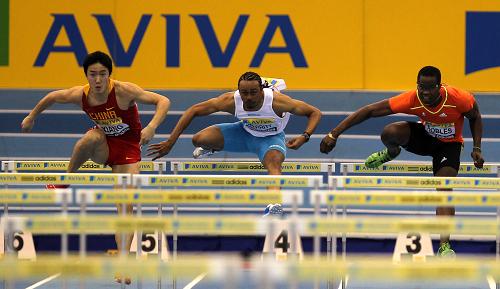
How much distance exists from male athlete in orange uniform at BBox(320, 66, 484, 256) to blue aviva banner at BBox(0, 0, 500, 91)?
209cm

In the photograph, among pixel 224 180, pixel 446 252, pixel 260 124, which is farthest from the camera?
pixel 260 124

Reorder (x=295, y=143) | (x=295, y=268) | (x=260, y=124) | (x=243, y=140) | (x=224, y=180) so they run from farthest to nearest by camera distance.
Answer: (x=243, y=140) → (x=260, y=124) → (x=295, y=143) → (x=224, y=180) → (x=295, y=268)

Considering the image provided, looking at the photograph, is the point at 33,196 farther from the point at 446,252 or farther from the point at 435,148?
the point at 435,148

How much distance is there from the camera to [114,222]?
14.2ft

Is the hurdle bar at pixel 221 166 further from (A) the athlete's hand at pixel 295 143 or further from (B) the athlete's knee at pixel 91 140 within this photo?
(B) the athlete's knee at pixel 91 140

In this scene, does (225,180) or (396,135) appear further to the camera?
(396,135)

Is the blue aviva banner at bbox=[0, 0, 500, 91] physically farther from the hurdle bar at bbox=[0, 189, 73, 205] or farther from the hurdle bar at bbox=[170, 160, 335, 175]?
the hurdle bar at bbox=[0, 189, 73, 205]

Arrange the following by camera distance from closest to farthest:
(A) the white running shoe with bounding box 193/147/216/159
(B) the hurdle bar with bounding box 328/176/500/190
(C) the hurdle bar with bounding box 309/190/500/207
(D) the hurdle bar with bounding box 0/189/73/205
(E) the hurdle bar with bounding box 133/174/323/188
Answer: (C) the hurdle bar with bounding box 309/190/500/207, (D) the hurdle bar with bounding box 0/189/73/205, (E) the hurdle bar with bounding box 133/174/323/188, (B) the hurdle bar with bounding box 328/176/500/190, (A) the white running shoe with bounding box 193/147/216/159

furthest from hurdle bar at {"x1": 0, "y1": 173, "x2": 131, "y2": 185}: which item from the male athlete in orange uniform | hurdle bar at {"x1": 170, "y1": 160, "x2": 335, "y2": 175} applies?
the male athlete in orange uniform

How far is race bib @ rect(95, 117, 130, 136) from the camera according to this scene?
8.05 metres

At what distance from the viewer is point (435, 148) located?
27.3ft

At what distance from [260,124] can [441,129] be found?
157 cm

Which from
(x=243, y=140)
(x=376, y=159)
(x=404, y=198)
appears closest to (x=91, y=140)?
(x=243, y=140)

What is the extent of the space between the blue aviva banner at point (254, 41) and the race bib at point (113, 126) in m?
2.48
